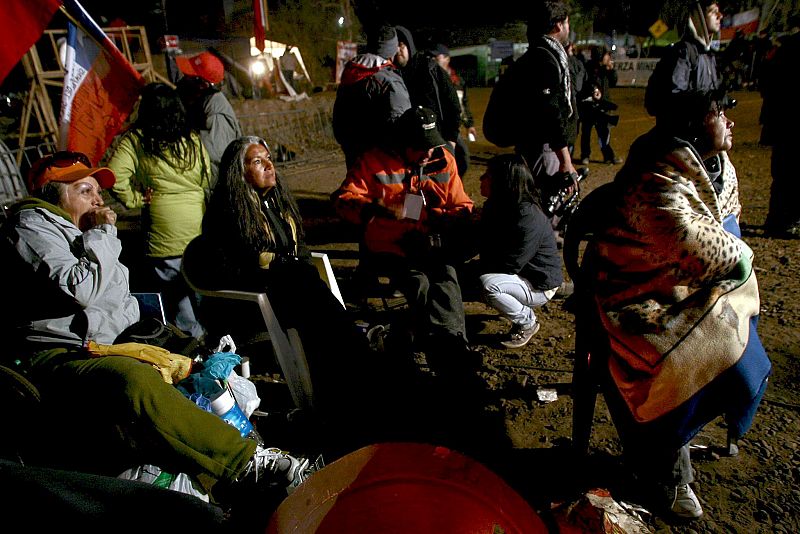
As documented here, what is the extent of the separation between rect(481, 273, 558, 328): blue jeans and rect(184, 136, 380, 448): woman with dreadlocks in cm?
100

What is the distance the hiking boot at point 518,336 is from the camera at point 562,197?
1316 millimetres

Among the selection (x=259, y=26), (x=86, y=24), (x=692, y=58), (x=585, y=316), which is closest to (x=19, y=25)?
(x=86, y=24)

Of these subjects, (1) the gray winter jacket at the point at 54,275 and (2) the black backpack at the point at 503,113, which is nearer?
(1) the gray winter jacket at the point at 54,275

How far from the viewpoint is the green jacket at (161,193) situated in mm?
3873

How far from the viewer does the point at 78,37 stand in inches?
148

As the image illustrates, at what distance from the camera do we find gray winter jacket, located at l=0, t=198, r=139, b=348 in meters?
2.31

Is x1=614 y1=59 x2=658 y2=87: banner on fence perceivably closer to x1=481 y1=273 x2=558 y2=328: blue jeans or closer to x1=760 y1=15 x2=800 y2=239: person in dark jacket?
x1=760 y1=15 x2=800 y2=239: person in dark jacket

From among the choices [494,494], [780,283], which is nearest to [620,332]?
[494,494]

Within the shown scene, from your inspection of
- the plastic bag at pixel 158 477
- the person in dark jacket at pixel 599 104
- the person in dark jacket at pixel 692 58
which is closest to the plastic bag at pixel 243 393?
the plastic bag at pixel 158 477

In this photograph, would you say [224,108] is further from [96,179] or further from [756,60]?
[756,60]

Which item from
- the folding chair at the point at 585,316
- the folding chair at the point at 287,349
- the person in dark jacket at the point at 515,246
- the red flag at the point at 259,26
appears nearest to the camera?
the folding chair at the point at 585,316

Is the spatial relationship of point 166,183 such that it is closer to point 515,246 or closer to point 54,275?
point 54,275

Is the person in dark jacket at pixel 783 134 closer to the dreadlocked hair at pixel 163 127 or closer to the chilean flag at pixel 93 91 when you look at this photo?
the dreadlocked hair at pixel 163 127

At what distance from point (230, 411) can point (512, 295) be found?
2.11 m
